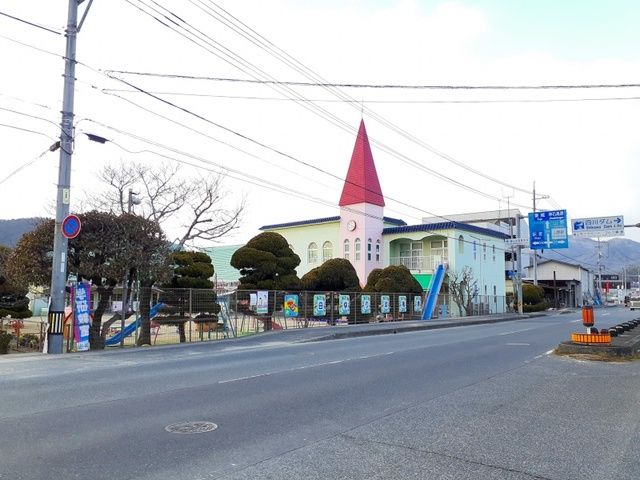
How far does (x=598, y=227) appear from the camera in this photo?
27531 millimetres

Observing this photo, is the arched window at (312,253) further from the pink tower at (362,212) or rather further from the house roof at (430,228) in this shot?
the house roof at (430,228)

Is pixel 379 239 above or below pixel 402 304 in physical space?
above

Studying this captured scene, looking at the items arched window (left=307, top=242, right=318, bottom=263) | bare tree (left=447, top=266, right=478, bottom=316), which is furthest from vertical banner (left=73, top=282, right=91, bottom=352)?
arched window (left=307, top=242, right=318, bottom=263)

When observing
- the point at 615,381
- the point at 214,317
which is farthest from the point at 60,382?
the point at 214,317

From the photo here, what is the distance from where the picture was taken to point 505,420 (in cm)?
684

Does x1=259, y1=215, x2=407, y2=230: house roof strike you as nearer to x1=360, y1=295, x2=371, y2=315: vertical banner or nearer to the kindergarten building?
the kindergarten building

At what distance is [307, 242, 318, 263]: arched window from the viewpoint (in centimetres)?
4928

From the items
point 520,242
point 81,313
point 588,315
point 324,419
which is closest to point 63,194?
point 81,313

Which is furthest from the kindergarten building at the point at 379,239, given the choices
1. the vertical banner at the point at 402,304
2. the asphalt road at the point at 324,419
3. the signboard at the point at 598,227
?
the asphalt road at the point at 324,419

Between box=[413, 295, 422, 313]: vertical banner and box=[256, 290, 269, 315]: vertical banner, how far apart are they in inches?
606

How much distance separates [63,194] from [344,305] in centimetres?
1724

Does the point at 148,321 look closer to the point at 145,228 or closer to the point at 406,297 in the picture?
the point at 145,228

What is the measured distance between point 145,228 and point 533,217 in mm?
27497

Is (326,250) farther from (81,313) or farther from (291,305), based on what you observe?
(81,313)
